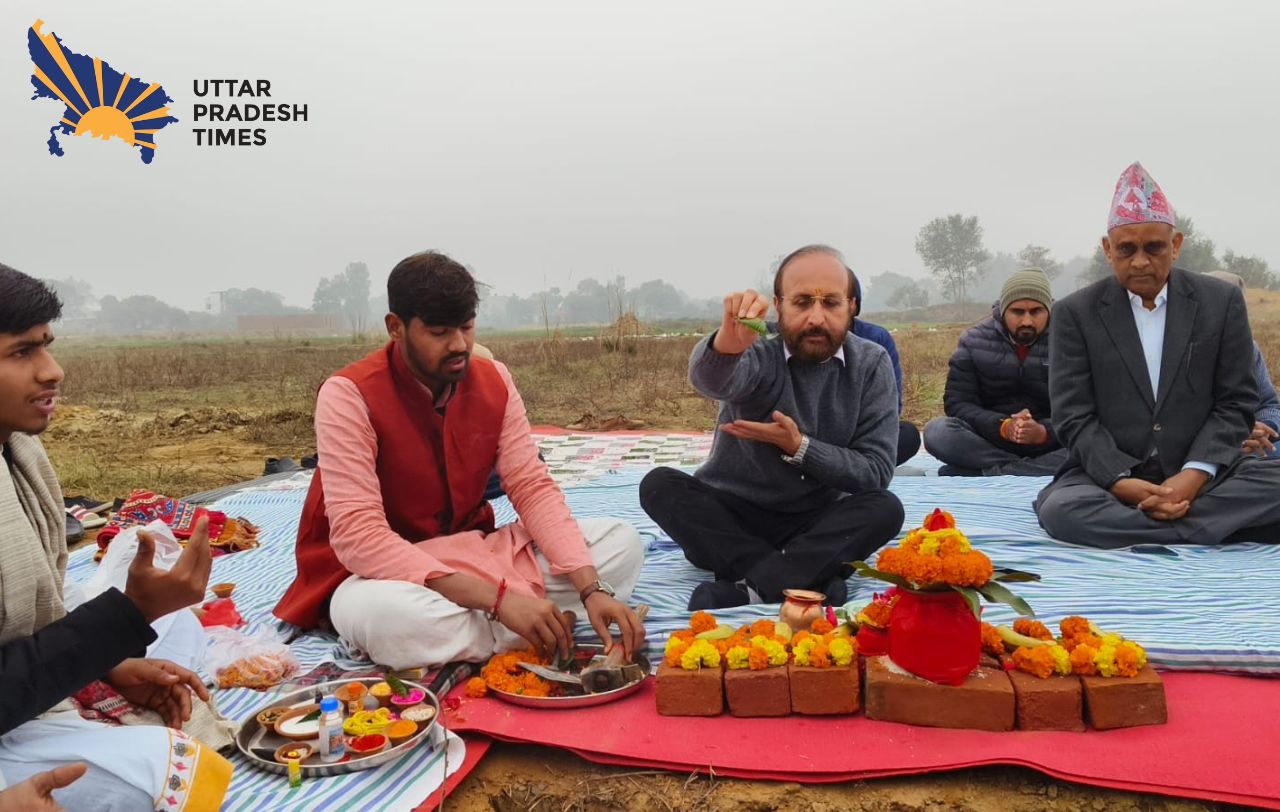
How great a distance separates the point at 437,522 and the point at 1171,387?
11.4 ft

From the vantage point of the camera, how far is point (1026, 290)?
19.3 feet

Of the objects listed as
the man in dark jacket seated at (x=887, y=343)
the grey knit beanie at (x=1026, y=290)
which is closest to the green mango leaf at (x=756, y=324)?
the man in dark jacket seated at (x=887, y=343)

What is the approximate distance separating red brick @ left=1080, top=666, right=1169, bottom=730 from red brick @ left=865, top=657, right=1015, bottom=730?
8.7 inches

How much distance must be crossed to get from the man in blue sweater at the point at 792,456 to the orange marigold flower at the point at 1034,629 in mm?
785

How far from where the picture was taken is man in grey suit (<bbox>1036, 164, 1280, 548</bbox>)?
4.21 m

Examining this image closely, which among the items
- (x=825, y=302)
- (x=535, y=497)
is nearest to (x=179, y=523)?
(x=535, y=497)

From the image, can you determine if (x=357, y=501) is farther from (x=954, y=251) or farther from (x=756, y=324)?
(x=954, y=251)

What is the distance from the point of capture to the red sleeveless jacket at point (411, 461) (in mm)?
3234

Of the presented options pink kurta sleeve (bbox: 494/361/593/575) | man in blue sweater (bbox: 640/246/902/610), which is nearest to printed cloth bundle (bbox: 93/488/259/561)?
pink kurta sleeve (bbox: 494/361/593/575)

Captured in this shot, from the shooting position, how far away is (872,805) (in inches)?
92.7

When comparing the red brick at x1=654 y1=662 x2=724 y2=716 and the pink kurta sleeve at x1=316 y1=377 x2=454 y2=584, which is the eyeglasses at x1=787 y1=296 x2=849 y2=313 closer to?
the red brick at x1=654 y1=662 x2=724 y2=716

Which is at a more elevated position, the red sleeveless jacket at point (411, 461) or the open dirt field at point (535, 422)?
the red sleeveless jacket at point (411, 461)

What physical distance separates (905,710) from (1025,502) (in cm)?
298

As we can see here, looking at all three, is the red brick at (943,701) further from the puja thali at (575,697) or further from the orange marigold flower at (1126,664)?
the puja thali at (575,697)
